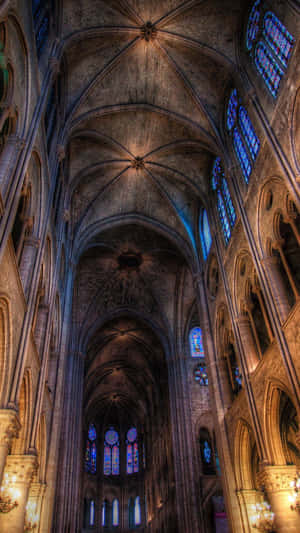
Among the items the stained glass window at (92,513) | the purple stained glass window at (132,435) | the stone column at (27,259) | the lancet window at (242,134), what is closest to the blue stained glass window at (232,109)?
the lancet window at (242,134)

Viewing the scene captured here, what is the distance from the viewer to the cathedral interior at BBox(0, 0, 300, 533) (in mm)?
10234

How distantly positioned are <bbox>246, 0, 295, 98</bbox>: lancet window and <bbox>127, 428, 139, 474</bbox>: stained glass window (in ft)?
124

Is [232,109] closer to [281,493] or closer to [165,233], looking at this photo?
→ [165,233]

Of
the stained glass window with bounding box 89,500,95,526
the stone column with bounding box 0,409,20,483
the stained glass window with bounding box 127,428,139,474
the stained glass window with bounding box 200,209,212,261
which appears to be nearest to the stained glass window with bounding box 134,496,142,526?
the stained glass window with bounding box 127,428,139,474

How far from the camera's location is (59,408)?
1483cm

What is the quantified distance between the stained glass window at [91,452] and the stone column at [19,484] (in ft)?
105

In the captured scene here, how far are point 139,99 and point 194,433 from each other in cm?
1815

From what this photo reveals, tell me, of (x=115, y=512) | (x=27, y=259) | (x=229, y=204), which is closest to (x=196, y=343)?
(x=229, y=204)

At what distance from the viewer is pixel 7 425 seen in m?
7.99

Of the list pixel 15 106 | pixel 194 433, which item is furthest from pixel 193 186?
pixel 194 433

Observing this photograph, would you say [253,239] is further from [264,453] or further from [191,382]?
[191,382]

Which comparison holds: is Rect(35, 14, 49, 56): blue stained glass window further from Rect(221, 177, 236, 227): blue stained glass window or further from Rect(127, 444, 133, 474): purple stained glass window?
Rect(127, 444, 133, 474): purple stained glass window

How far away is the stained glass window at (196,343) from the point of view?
26834mm

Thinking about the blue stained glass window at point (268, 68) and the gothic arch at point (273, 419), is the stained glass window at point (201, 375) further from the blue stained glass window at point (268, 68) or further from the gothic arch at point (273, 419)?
the blue stained glass window at point (268, 68)
